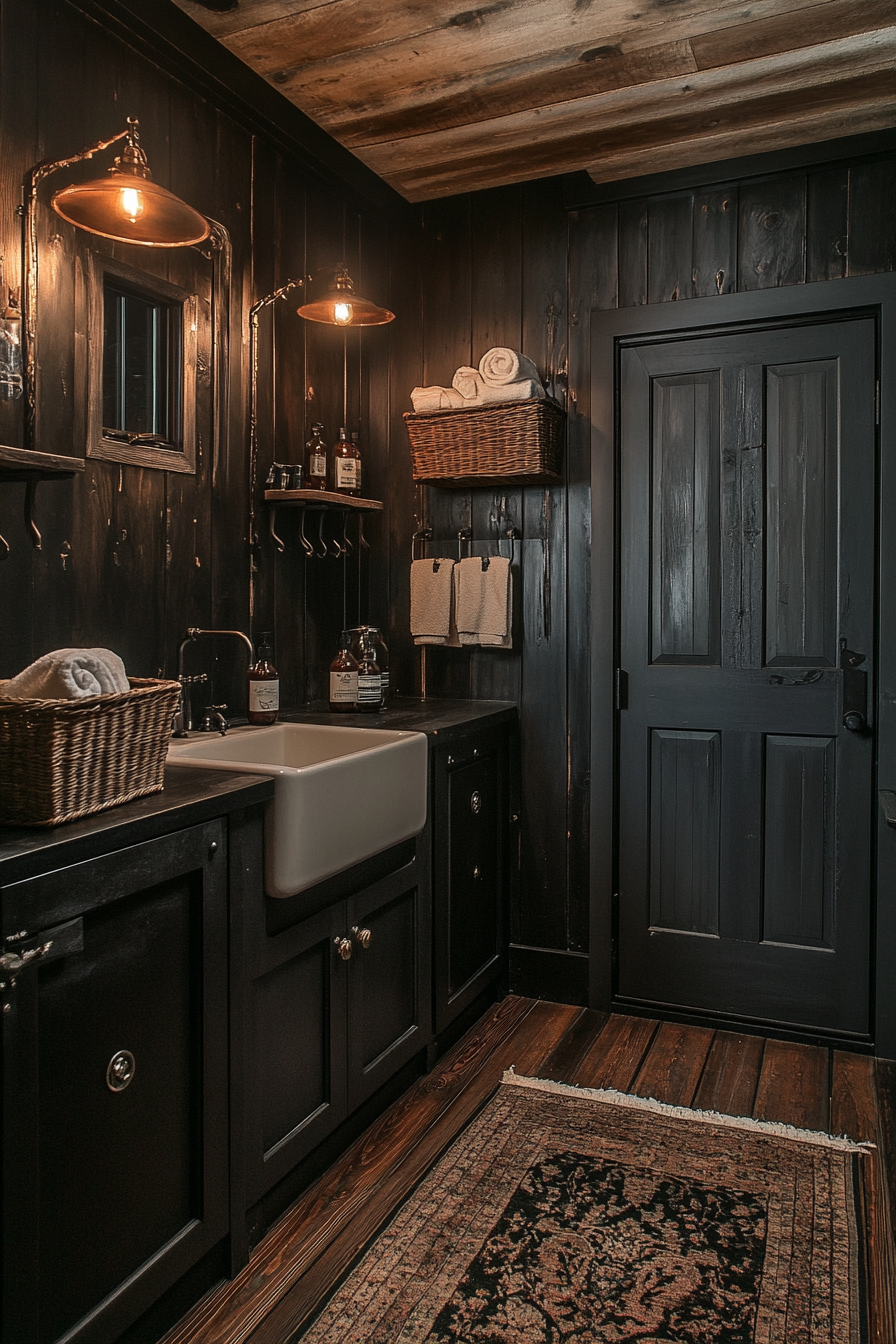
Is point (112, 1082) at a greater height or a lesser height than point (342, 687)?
lesser

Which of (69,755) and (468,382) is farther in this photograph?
(468,382)

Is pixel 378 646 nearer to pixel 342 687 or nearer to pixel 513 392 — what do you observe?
pixel 342 687

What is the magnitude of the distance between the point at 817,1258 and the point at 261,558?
2.01 m

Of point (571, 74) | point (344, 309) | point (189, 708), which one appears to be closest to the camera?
point (189, 708)

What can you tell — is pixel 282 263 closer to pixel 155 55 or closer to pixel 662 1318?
pixel 155 55

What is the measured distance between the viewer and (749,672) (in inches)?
106

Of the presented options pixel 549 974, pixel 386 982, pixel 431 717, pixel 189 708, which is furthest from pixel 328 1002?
pixel 549 974

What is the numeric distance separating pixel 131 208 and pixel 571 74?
126 centimetres

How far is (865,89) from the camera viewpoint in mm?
2359

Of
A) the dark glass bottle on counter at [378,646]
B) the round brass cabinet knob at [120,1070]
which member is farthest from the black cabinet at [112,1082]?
the dark glass bottle on counter at [378,646]

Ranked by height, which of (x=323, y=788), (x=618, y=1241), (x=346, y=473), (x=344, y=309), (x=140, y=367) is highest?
(x=344, y=309)

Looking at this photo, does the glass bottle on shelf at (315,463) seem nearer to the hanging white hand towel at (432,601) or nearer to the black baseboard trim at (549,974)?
the hanging white hand towel at (432,601)

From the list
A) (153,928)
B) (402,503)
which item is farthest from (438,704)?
(153,928)

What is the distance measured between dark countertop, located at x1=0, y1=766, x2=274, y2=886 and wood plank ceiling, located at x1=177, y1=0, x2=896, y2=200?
1709mm
